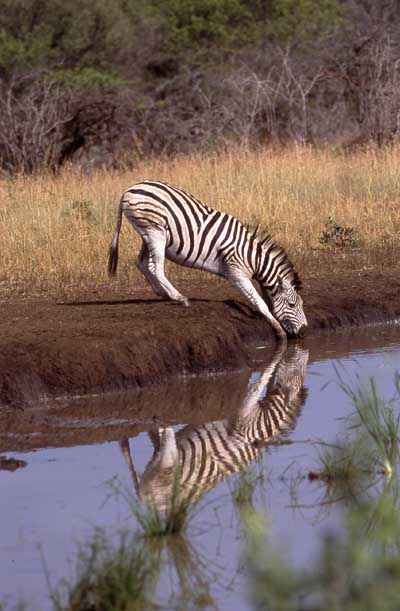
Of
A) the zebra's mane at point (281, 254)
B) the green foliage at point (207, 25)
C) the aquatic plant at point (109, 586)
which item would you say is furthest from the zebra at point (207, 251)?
the green foliage at point (207, 25)

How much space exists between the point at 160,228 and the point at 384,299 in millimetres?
2124

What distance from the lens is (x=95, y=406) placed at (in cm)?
729

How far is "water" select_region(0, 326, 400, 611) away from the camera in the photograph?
4582 millimetres

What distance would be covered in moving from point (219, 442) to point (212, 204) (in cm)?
613

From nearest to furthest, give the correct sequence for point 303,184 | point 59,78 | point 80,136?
point 303,184
point 80,136
point 59,78

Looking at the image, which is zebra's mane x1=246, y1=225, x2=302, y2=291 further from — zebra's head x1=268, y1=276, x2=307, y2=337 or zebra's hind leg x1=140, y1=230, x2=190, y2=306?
zebra's hind leg x1=140, y1=230, x2=190, y2=306

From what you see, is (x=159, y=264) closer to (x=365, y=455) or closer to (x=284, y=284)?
(x=284, y=284)

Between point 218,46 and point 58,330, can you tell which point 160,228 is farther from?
point 218,46

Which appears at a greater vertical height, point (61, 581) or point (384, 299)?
point (61, 581)

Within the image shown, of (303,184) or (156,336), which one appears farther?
(303,184)

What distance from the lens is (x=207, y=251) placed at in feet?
30.8

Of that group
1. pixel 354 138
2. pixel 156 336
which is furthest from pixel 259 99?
pixel 156 336

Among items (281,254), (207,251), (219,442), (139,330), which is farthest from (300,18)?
(219,442)

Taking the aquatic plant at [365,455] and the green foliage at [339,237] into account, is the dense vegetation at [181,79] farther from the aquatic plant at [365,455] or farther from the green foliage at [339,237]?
the aquatic plant at [365,455]
